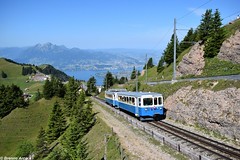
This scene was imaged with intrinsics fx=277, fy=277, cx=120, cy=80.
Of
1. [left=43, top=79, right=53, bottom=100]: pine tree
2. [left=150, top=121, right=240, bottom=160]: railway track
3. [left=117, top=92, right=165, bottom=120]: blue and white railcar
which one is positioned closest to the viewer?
[left=150, top=121, right=240, bottom=160]: railway track

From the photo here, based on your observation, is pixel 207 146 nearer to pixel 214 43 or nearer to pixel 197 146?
pixel 197 146

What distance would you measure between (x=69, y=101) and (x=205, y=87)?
53772 mm

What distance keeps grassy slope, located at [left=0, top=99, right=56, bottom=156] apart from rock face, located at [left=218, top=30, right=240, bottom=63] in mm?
45042

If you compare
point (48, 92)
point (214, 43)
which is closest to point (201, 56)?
point (214, 43)

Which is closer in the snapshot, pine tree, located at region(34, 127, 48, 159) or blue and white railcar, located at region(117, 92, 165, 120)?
blue and white railcar, located at region(117, 92, 165, 120)

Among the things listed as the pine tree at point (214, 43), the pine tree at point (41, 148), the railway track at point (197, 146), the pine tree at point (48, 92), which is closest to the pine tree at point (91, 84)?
the pine tree at point (48, 92)

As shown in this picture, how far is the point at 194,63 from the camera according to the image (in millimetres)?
50594

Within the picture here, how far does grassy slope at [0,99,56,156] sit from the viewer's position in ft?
226

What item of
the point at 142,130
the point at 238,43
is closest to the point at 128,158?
the point at 142,130

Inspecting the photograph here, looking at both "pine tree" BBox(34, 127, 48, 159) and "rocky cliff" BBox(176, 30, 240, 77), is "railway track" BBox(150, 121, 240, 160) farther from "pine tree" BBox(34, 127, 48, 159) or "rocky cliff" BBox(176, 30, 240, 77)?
"pine tree" BBox(34, 127, 48, 159)

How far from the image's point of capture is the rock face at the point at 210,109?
74.9 ft

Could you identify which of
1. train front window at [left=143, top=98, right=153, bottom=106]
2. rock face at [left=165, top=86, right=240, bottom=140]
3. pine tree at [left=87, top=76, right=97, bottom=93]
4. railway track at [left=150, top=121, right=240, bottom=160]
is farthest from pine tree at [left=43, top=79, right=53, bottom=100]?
railway track at [left=150, top=121, right=240, bottom=160]

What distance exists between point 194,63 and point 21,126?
53.2 metres

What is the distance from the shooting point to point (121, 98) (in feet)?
144
